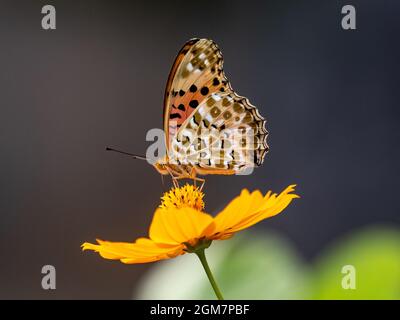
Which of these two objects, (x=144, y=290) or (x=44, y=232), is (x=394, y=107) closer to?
(x=44, y=232)

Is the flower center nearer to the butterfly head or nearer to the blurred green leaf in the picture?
the butterfly head

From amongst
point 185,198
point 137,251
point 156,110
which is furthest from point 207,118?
point 156,110

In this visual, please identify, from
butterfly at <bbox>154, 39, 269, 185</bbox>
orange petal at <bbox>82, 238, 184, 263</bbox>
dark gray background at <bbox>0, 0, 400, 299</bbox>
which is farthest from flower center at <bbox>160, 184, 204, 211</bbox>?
dark gray background at <bbox>0, 0, 400, 299</bbox>

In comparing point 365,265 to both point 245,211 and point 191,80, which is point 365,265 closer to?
point 245,211

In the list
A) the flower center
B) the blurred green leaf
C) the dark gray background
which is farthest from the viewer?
the dark gray background

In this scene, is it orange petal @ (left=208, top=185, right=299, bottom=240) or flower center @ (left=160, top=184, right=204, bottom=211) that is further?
flower center @ (left=160, top=184, right=204, bottom=211)

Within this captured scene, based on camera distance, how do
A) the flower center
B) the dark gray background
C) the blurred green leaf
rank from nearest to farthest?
1. the blurred green leaf
2. the flower center
3. the dark gray background
